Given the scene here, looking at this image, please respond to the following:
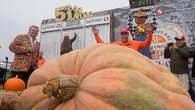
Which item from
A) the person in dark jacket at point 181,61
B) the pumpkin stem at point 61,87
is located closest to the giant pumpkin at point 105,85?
the pumpkin stem at point 61,87

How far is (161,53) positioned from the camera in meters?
9.98

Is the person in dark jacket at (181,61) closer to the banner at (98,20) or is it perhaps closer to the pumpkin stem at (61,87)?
the pumpkin stem at (61,87)

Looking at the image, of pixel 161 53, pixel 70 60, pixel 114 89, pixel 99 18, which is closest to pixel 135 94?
pixel 114 89

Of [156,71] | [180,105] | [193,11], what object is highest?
[193,11]

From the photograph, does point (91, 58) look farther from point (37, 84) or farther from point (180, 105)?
point (180, 105)

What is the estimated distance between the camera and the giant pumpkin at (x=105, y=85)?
6.84ft

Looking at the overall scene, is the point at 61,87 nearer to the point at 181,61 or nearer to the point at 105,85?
the point at 105,85

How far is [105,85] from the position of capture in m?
2.12

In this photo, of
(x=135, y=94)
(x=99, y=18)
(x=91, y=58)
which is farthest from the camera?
(x=99, y=18)

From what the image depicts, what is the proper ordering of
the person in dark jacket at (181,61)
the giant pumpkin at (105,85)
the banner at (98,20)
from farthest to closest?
the banner at (98,20), the person in dark jacket at (181,61), the giant pumpkin at (105,85)

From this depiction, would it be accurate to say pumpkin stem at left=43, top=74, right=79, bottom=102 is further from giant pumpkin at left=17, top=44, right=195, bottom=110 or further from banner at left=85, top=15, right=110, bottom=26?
banner at left=85, top=15, right=110, bottom=26

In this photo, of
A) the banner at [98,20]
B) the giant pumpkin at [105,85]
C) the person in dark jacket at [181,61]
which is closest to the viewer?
the giant pumpkin at [105,85]

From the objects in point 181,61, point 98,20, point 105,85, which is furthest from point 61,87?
point 98,20

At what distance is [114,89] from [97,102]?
10cm
